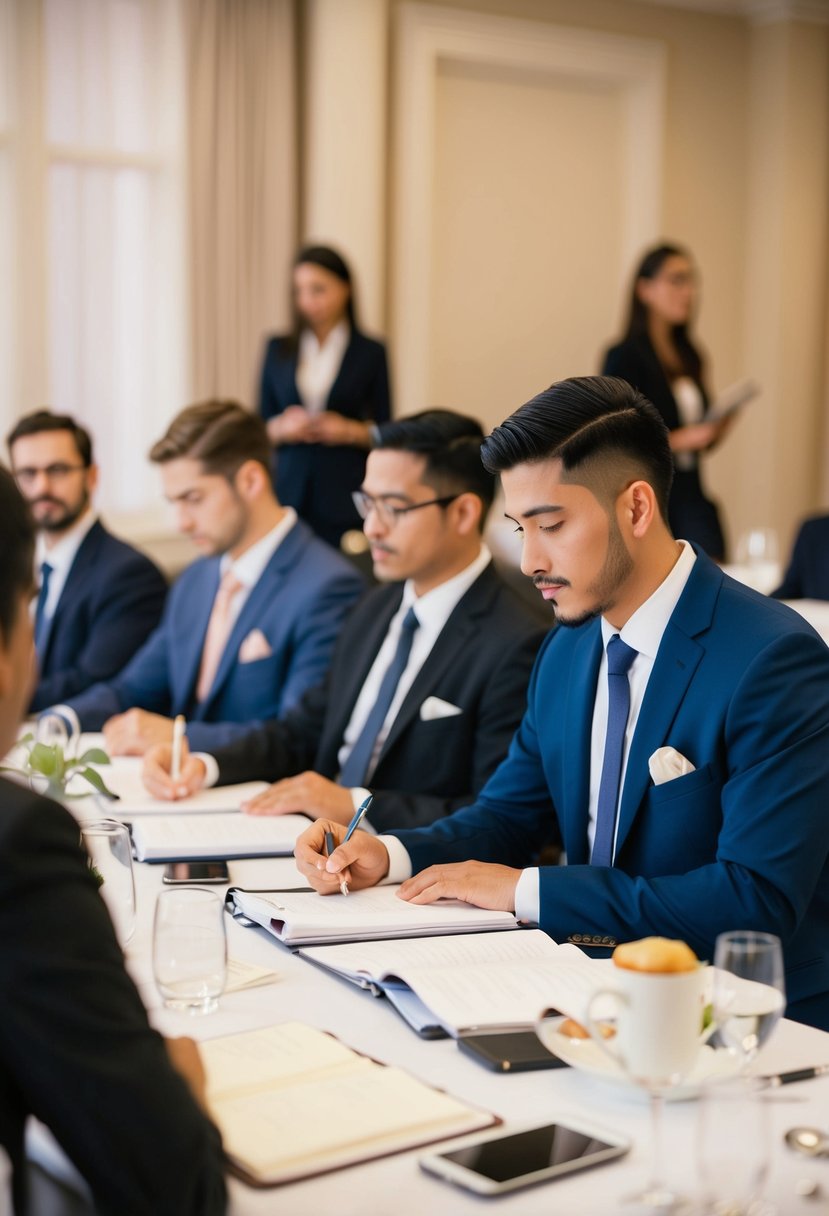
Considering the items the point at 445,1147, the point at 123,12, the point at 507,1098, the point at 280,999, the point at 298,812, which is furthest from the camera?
the point at 123,12

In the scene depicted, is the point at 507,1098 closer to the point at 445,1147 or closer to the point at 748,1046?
the point at 445,1147

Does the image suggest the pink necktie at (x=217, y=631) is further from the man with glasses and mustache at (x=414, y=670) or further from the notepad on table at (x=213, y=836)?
the notepad on table at (x=213, y=836)

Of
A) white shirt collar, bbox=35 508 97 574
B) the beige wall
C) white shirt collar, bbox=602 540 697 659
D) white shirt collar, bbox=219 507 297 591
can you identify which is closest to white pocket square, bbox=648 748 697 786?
white shirt collar, bbox=602 540 697 659

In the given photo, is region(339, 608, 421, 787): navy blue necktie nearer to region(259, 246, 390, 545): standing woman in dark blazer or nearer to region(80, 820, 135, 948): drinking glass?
region(80, 820, 135, 948): drinking glass

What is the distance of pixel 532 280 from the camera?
738 cm

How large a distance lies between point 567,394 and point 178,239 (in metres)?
4.57

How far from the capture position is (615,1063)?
1.33m

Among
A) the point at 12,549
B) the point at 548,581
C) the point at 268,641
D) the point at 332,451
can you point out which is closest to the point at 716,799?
the point at 548,581

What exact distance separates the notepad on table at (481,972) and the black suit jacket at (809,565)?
2827 mm

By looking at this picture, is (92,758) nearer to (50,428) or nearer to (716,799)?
(716,799)

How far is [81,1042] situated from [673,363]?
5379 mm

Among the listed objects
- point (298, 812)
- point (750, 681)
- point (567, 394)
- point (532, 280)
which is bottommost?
point (298, 812)

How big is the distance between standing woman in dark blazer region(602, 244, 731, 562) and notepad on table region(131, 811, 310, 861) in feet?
12.6

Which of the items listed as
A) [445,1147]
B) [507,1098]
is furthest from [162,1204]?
[507,1098]
